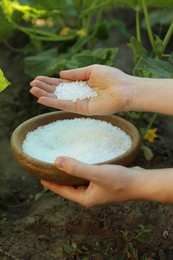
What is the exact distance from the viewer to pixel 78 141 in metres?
1.57

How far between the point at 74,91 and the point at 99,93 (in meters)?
0.08

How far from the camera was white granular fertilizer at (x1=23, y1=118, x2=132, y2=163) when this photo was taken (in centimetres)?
148

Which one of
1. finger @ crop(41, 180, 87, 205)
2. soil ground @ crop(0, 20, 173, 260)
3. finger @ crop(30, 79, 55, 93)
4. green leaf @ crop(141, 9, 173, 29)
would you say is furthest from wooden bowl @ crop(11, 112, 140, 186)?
green leaf @ crop(141, 9, 173, 29)

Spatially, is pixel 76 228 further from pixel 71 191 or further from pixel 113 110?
pixel 113 110

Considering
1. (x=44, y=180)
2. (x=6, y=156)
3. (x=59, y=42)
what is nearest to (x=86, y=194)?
(x=44, y=180)

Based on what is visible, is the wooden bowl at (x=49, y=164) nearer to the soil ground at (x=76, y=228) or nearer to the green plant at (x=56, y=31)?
the soil ground at (x=76, y=228)

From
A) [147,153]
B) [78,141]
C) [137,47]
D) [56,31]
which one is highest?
[137,47]

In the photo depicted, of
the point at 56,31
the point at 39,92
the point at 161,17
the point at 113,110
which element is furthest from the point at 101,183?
the point at 161,17

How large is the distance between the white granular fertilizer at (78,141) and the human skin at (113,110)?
0.27 ft

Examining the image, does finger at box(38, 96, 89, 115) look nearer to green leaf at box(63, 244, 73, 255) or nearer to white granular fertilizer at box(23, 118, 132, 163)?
white granular fertilizer at box(23, 118, 132, 163)

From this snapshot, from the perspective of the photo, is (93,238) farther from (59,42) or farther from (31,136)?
(59,42)

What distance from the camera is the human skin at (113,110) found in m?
1.27

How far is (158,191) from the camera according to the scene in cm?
132

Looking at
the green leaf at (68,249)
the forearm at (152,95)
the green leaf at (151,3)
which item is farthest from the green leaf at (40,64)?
the green leaf at (68,249)
